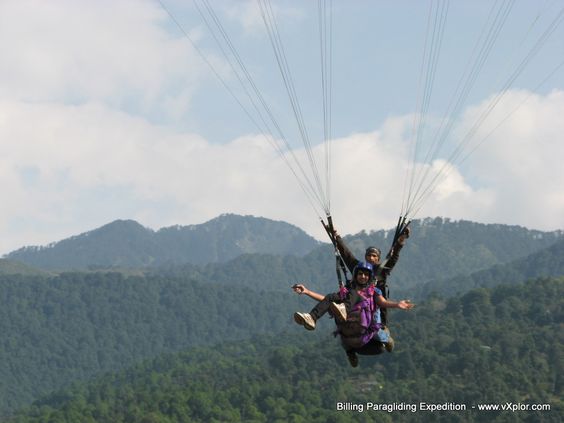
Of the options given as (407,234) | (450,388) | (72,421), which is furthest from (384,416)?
(407,234)

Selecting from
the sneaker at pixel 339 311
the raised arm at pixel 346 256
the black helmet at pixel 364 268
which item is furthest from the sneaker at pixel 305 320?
the raised arm at pixel 346 256

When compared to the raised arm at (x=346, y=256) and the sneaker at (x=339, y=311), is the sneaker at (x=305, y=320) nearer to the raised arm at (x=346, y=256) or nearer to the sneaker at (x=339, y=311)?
the sneaker at (x=339, y=311)

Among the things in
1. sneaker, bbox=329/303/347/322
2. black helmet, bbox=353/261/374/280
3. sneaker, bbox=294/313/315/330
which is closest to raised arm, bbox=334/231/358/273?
black helmet, bbox=353/261/374/280

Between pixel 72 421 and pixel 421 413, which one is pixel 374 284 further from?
pixel 72 421

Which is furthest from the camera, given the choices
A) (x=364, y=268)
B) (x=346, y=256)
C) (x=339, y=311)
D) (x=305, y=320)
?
(x=346, y=256)

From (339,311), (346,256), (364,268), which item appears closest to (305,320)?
(339,311)

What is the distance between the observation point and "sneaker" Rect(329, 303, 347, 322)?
2528 centimetres

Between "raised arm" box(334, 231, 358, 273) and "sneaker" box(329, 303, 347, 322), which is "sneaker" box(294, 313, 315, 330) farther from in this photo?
"raised arm" box(334, 231, 358, 273)

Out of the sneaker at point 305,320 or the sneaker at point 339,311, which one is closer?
the sneaker at point 305,320

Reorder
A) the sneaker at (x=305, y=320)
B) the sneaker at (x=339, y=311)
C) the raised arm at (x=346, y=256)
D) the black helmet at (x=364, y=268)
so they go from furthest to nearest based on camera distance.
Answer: the raised arm at (x=346, y=256) → the black helmet at (x=364, y=268) → the sneaker at (x=339, y=311) → the sneaker at (x=305, y=320)

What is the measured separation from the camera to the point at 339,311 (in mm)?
25281

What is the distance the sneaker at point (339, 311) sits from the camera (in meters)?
25.3

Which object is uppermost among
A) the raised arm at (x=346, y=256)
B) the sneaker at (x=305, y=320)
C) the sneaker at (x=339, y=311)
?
the raised arm at (x=346, y=256)

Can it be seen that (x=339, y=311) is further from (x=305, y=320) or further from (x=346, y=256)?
(x=346, y=256)
